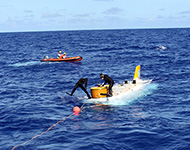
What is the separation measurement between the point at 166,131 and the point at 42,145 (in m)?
6.66

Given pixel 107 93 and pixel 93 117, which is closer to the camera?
pixel 93 117

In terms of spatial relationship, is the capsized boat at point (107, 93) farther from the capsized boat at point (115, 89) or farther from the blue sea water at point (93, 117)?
the blue sea water at point (93, 117)

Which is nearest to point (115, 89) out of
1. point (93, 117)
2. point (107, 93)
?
point (107, 93)

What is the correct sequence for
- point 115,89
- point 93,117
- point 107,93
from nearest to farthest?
point 93,117
point 107,93
point 115,89

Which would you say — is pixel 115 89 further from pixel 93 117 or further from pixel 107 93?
pixel 93 117

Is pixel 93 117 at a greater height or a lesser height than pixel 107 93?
lesser

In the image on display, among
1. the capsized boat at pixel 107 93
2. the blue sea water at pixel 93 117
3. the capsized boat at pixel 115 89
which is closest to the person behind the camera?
the blue sea water at pixel 93 117

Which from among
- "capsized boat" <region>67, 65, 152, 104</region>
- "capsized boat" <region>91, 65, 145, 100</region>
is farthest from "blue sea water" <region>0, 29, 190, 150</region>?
"capsized boat" <region>91, 65, 145, 100</region>

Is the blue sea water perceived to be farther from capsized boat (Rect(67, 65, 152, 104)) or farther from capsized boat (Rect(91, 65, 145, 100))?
capsized boat (Rect(91, 65, 145, 100))

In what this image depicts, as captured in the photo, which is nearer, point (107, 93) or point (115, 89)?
point (107, 93)

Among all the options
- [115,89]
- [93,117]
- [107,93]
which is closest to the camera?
[93,117]

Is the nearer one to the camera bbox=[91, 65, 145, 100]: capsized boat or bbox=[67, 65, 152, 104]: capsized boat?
bbox=[67, 65, 152, 104]: capsized boat

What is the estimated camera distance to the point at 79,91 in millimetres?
23922

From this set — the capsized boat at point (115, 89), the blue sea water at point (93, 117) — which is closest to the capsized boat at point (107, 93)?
the capsized boat at point (115, 89)
